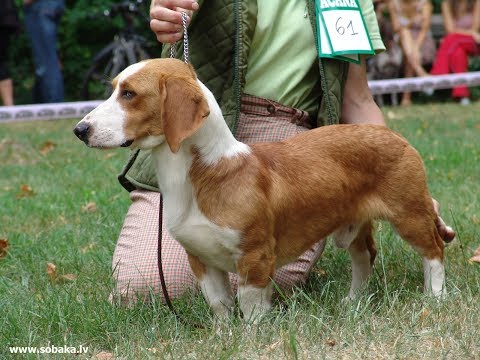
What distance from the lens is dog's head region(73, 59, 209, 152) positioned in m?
2.53

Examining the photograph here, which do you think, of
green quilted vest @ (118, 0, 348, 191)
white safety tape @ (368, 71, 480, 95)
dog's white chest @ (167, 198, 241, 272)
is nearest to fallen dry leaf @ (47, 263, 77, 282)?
green quilted vest @ (118, 0, 348, 191)

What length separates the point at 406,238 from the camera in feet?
10.4

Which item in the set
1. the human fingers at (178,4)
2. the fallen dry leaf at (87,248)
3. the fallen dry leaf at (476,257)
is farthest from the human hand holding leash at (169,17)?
the fallen dry leaf at (476,257)

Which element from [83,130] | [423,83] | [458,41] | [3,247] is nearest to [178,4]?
[83,130]

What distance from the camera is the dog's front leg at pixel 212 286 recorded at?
2945 mm

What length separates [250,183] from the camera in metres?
2.74

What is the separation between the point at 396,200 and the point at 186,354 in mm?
973

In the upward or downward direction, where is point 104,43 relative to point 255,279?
downward

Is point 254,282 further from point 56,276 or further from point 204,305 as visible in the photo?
point 56,276

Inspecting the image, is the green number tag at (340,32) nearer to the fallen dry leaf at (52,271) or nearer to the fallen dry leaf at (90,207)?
the fallen dry leaf at (52,271)

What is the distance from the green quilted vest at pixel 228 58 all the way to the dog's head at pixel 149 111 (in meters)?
0.85

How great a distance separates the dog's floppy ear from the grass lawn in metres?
0.64

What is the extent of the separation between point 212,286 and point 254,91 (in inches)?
40.7

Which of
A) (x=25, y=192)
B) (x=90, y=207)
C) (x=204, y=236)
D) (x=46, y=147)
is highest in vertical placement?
(x=204, y=236)
